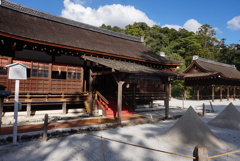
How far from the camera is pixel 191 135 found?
589 cm

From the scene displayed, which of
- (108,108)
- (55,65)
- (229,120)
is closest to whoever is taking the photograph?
(229,120)

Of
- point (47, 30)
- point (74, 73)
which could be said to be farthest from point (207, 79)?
point (47, 30)

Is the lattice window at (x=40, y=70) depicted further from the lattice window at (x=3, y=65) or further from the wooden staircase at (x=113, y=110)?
the wooden staircase at (x=113, y=110)

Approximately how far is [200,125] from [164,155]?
2.24m

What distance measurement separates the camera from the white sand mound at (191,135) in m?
5.71

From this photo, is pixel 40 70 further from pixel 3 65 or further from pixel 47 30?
pixel 47 30

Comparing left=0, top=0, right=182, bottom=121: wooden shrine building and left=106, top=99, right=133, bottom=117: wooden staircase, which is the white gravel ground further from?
left=106, top=99, right=133, bottom=117: wooden staircase

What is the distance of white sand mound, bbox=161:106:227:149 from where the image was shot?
18.7 feet

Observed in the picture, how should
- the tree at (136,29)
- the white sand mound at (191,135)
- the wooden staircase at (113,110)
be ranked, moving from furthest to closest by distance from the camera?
the tree at (136,29) → the wooden staircase at (113,110) → the white sand mound at (191,135)

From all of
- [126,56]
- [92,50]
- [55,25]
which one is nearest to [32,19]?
[55,25]

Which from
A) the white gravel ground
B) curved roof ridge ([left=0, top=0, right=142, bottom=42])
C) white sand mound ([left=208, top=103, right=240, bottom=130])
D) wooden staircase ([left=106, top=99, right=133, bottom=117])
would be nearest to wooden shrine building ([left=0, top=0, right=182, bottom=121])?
curved roof ridge ([left=0, top=0, right=142, bottom=42])

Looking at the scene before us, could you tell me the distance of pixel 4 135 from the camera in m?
5.98

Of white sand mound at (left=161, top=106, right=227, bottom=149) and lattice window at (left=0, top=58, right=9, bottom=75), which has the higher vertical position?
lattice window at (left=0, top=58, right=9, bottom=75)

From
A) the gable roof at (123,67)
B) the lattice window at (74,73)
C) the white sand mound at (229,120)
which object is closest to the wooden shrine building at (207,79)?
the white sand mound at (229,120)
